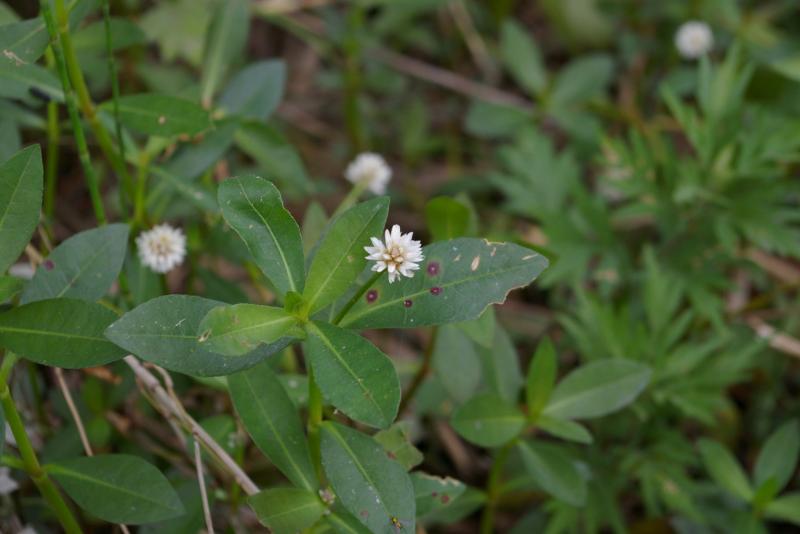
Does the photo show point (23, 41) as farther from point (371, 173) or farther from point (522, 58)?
point (522, 58)

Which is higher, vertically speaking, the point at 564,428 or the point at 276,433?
the point at 276,433

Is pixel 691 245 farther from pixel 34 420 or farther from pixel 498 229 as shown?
pixel 34 420

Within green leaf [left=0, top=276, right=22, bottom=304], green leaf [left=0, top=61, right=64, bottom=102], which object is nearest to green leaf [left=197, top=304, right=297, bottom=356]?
green leaf [left=0, top=276, right=22, bottom=304]

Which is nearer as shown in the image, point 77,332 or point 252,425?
point 77,332

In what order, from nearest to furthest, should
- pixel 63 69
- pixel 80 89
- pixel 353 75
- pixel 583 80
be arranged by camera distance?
1. pixel 63 69
2. pixel 80 89
3. pixel 353 75
4. pixel 583 80

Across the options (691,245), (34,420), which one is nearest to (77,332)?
(34,420)

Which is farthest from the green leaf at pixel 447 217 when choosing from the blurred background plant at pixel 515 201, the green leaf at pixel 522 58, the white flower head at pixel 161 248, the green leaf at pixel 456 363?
the green leaf at pixel 522 58

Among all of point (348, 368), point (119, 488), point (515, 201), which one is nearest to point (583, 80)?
point (515, 201)
